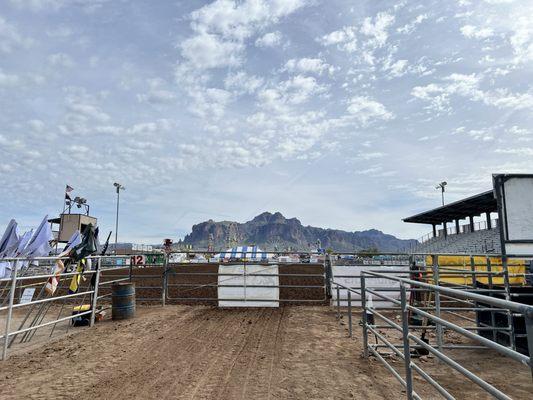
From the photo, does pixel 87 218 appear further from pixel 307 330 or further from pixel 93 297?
pixel 307 330

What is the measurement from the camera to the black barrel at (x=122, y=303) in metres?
9.64

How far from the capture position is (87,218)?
38.3m

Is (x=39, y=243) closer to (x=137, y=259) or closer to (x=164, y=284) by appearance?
(x=164, y=284)

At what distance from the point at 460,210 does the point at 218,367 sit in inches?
1602

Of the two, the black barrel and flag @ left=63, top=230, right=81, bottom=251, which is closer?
flag @ left=63, top=230, right=81, bottom=251

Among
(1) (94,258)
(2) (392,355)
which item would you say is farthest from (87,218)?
(2) (392,355)

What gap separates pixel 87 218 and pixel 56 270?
33300 mm

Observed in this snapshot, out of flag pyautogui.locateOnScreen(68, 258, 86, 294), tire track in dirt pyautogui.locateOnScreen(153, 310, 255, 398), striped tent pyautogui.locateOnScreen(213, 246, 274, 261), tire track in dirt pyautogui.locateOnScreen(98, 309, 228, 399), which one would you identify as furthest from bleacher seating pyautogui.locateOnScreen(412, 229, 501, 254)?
flag pyautogui.locateOnScreen(68, 258, 86, 294)

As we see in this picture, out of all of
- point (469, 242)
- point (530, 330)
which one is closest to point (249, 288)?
point (530, 330)

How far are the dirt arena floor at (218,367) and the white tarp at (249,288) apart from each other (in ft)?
9.50

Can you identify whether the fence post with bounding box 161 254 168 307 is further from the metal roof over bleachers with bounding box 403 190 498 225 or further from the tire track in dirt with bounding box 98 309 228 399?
the metal roof over bleachers with bounding box 403 190 498 225

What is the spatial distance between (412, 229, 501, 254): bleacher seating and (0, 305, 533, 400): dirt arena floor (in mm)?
28127

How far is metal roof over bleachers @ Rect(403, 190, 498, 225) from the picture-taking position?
3247 cm

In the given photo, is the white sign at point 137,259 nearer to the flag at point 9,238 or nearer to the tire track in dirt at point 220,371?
the flag at point 9,238
